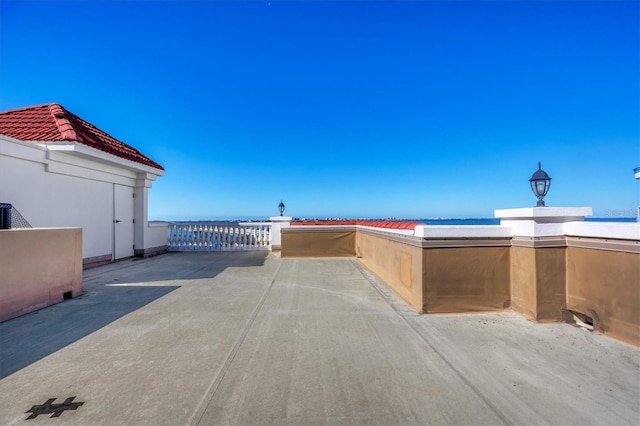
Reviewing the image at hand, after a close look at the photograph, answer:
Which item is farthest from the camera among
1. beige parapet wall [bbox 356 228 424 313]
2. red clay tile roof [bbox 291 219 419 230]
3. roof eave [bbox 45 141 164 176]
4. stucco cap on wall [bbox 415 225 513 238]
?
roof eave [bbox 45 141 164 176]

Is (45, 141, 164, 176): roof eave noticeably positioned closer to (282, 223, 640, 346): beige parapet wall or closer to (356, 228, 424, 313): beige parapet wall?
(356, 228, 424, 313): beige parapet wall

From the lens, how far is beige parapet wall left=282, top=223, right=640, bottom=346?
284 centimetres

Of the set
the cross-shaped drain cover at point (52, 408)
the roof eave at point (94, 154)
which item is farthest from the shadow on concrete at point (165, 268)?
the cross-shaped drain cover at point (52, 408)

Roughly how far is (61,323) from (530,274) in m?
5.39

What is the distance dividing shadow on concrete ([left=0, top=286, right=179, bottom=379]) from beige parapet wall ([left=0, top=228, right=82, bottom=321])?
0.17 metres

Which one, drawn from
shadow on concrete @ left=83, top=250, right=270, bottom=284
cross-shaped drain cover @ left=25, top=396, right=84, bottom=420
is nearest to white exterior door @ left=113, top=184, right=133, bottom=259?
shadow on concrete @ left=83, top=250, right=270, bottom=284

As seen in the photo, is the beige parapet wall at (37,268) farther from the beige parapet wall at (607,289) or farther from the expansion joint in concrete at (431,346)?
the beige parapet wall at (607,289)

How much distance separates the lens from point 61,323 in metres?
3.45

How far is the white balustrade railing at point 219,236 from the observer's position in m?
10.3

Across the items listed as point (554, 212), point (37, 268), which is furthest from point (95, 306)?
point (554, 212)

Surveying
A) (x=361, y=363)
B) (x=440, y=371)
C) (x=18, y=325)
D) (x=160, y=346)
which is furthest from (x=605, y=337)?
(x=18, y=325)

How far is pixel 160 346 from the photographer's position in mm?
2816

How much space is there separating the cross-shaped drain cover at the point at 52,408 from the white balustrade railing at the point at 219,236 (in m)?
8.45

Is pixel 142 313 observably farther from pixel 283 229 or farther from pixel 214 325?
pixel 283 229
